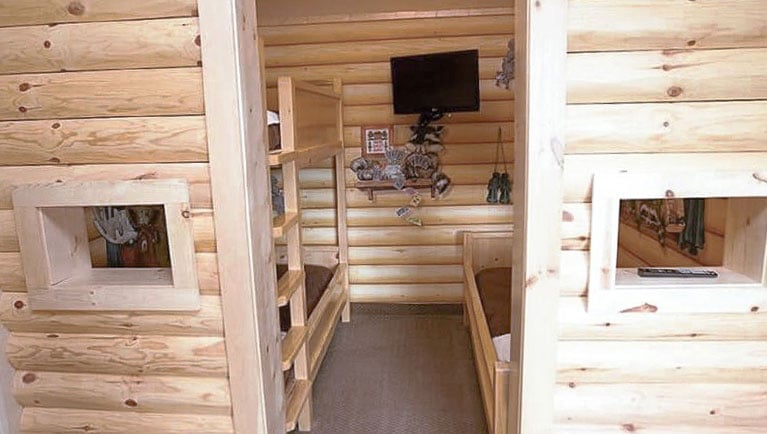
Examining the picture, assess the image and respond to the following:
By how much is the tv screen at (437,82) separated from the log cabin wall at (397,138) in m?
0.18

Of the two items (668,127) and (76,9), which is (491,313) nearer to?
(668,127)

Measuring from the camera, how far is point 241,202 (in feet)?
4.61

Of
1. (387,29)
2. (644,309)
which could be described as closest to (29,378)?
(644,309)

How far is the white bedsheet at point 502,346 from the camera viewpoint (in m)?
2.13

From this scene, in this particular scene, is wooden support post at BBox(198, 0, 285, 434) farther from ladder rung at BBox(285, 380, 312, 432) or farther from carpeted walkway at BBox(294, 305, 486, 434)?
carpeted walkway at BBox(294, 305, 486, 434)

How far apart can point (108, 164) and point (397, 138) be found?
8.85 feet

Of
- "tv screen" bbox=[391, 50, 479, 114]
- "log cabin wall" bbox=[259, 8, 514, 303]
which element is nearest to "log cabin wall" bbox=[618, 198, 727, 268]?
"log cabin wall" bbox=[259, 8, 514, 303]

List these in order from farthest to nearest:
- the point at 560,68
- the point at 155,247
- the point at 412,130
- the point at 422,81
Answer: the point at 412,130, the point at 422,81, the point at 155,247, the point at 560,68

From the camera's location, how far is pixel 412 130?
389 cm

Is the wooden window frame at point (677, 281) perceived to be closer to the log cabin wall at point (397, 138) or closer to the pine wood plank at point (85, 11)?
the pine wood plank at point (85, 11)

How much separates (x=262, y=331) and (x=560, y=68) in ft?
3.75

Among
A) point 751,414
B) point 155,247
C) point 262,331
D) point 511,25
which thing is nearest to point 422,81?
point 511,25

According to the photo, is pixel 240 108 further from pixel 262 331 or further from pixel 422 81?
pixel 422 81

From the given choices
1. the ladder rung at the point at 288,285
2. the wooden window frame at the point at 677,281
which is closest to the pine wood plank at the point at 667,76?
the wooden window frame at the point at 677,281
